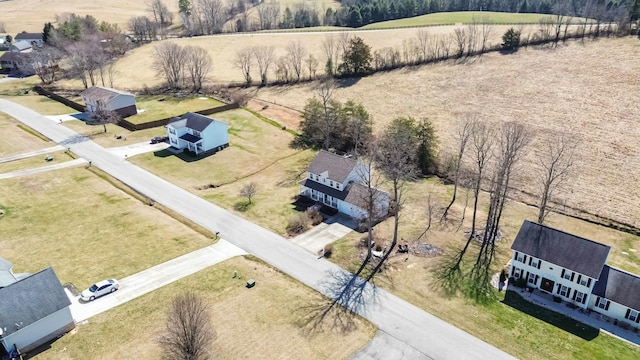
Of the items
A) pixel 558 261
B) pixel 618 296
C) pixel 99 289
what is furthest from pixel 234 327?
pixel 618 296

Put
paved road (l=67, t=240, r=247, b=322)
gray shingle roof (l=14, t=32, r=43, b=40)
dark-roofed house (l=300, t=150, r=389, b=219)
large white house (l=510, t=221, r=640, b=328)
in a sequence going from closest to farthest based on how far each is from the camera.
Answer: paved road (l=67, t=240, r=247, b=322) → large white house (l=510, t=221, r=640, b=328) → dark-roofed house (l=300, t=150, r=389, b=219) → gray shingle roof (l=14, t=32, r=43, b=40)

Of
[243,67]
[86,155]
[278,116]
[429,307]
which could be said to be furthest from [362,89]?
[429,307]

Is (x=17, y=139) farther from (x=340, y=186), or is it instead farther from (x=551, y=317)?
(x=551, y=317)

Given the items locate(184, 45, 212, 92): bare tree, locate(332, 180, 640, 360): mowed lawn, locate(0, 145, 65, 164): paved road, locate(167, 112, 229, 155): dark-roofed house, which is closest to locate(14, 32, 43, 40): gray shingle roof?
locate(184, 45, 212, 92): bare tree

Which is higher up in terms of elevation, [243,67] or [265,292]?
[243,67]

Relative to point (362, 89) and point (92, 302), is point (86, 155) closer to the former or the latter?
point (92, 302)

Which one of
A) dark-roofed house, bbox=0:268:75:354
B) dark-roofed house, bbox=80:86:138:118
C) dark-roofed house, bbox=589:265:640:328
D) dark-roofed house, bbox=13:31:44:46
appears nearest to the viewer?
dark-roofed house, bbox=0:268:75:354

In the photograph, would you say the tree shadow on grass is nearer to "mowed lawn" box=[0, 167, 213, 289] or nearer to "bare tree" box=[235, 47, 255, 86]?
"mowed lawn" box=[0, 167, 213, 289]
